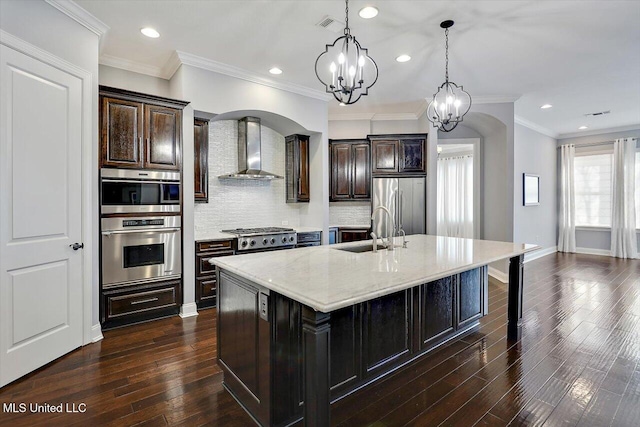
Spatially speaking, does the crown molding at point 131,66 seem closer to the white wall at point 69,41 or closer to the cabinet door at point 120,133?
the white wall at point 69,41

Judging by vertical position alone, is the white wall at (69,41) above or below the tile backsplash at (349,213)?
above

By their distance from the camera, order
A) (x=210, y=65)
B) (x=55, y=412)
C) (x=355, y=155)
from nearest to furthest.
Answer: (x=55, y=412) → (x=210, y=65) → (x=355, y=155)

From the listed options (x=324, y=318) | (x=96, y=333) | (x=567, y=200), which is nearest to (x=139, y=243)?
(x=96, y=333)

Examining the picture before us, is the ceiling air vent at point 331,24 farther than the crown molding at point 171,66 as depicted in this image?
No

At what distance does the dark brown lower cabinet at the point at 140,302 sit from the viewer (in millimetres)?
3258

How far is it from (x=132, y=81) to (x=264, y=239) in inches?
103

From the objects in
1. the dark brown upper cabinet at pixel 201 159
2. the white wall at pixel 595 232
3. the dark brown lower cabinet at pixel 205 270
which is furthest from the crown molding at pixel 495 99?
the dark brown lower cabinet at pixel 205 270

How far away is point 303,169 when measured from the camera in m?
5.30

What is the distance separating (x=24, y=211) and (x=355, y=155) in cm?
462

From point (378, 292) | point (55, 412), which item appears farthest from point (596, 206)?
point (55, 412)

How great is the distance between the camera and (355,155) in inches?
229

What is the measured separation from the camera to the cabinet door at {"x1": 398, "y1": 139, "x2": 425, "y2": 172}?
18.2 feet

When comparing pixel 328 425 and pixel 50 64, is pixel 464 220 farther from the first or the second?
pixel 50 64

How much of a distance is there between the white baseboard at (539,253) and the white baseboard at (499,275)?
1742mm
